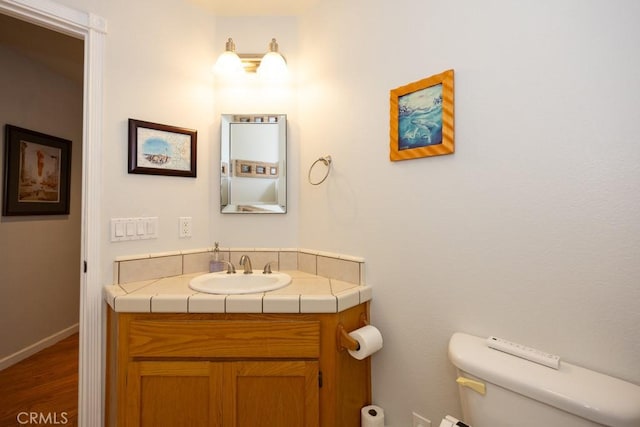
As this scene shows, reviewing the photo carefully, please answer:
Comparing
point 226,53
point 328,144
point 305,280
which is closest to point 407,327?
point 305,280

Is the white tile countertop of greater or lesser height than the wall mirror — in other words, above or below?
below

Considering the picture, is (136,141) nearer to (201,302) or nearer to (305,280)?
(201,302)

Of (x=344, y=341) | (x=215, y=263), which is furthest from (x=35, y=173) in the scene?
(x=344, y=341)

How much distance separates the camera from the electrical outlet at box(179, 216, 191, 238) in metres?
1.59

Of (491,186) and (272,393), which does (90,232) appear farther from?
(491,186)

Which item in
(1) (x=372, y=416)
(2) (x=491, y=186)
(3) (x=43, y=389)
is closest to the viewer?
(2) (x=491, y=186)

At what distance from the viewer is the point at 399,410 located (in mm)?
1282

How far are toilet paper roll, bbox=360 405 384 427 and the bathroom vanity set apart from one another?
6.8 inches

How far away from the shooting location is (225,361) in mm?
1133

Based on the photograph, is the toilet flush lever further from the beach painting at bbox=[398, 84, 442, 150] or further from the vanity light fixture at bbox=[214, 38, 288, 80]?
the vanity light fixture at bbox=[214, 38, 288, 80]

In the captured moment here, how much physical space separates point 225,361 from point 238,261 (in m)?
0.63

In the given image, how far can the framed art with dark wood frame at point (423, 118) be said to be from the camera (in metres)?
1.12

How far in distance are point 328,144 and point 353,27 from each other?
1.94 feet

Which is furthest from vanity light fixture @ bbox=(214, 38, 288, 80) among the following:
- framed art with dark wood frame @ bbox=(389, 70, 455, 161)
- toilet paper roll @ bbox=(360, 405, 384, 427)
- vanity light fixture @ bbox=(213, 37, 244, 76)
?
toilet paper roll @ bbox=(360, 405, 384, 427)
